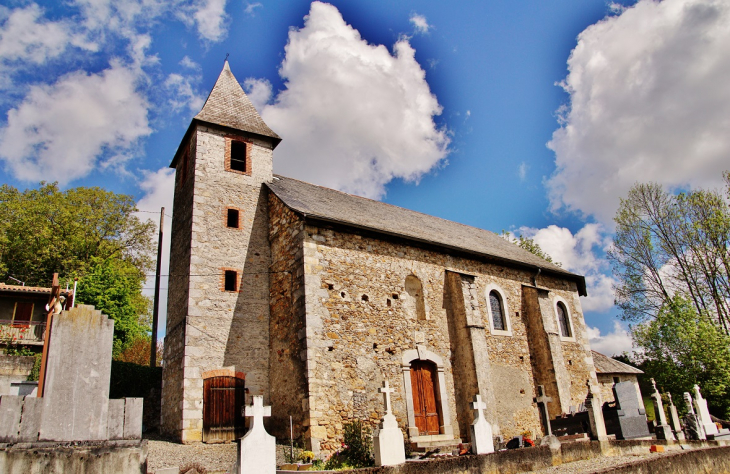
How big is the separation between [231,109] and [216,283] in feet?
23.0

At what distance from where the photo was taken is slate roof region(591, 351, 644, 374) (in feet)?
70.1

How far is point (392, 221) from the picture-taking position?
58.6ft

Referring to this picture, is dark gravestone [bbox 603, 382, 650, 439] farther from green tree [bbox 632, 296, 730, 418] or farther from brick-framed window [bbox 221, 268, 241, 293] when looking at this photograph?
brick-framed window [bbox 221, 268, 241, 293]

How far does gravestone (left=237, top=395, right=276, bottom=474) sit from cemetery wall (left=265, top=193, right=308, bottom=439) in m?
4.69

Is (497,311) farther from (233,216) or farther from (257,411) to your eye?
(257,411)

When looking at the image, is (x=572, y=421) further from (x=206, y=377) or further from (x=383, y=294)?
(x=206, y=377)

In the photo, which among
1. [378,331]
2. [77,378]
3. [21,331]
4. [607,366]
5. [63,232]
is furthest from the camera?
[63,232]

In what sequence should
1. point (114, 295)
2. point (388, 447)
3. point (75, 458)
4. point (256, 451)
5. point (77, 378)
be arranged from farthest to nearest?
point (114, 295) → point (388, 447) → point (256, 451) → point (77, 378) → point (75, 458)

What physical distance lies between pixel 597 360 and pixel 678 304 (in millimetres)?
4431

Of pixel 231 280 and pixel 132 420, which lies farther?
pixel 231 280

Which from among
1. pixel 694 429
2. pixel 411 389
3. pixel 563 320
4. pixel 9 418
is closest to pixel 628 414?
pixel 694 429

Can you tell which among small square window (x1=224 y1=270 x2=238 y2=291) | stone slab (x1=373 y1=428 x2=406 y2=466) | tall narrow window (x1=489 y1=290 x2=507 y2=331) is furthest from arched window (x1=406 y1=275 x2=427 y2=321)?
Result: stone slab (x1=373 y1=428 x2=406 y2=466)

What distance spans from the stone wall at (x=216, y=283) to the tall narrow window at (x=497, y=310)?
8154mm

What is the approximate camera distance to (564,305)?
2009 cm
